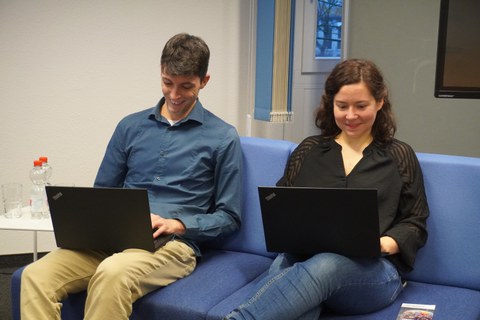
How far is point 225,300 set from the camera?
2.05m

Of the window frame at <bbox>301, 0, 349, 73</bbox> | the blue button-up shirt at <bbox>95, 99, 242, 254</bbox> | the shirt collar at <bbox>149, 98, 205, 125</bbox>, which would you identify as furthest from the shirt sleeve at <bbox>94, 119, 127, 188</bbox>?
the window frame at <bbox>301, 0, 349, 73</bbox>

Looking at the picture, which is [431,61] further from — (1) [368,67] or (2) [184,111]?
(2) [184,111]

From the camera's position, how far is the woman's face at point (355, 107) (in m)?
2.10

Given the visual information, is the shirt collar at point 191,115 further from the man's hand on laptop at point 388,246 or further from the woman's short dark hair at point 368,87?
the man's hand on laptop at point 388,246

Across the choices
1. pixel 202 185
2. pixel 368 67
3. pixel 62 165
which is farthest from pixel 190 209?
pixel 62 165

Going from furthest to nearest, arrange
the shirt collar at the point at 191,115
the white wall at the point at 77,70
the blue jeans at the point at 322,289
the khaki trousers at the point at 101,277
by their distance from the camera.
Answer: the white wall at the point at 77,70 < the shirt collar at the point at 191,115 < the khaki trousers at the point at 101,277 < the blue jeans at the point at 322,289

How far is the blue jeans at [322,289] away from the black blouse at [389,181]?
11 cm

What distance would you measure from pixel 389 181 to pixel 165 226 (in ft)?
2.45

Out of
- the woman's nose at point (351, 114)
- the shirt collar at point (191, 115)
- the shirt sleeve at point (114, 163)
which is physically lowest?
the shirt sleeve at point (114, 163)

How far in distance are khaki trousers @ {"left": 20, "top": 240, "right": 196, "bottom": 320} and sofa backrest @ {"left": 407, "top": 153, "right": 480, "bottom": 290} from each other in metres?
0.82

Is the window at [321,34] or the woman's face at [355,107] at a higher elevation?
the window at [321,34]

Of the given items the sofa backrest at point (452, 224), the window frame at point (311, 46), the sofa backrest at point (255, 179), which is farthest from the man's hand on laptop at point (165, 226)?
the window frame at point (311, 46)

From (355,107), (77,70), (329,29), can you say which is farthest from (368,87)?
(77,70)

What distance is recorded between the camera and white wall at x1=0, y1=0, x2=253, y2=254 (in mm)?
3371
